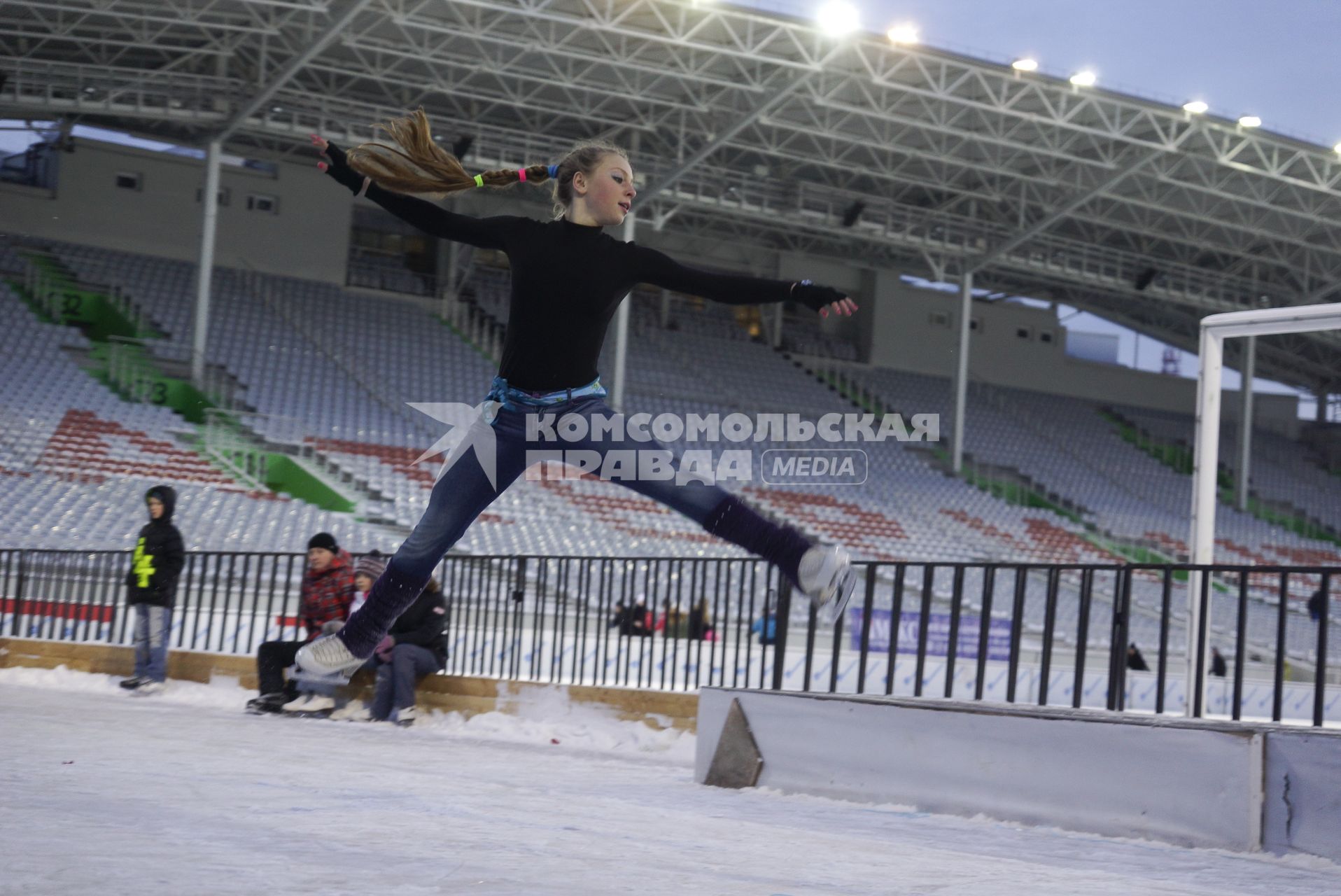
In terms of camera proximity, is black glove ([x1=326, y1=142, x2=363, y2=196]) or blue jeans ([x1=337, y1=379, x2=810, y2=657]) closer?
blue jeans ([x1=337, y1=379, x2=810, y2=657])

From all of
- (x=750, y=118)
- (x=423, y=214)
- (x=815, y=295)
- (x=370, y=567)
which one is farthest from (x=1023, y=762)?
(x=750, y=118)

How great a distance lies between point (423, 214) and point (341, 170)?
0.25 meters

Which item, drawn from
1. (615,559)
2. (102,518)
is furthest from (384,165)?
(102,518)

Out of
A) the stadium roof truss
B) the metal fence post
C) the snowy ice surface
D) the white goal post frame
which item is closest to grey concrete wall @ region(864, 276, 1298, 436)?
the stadium roof truss

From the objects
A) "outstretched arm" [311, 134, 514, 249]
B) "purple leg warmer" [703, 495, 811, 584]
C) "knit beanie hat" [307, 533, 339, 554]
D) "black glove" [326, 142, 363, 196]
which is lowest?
"knit beanie hat" [307, 533, 339, 554]

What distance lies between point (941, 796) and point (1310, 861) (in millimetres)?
1400

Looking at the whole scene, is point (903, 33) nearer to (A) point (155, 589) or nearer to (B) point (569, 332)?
(A) point (155, 589)

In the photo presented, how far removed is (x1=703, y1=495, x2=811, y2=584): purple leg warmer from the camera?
3.48m

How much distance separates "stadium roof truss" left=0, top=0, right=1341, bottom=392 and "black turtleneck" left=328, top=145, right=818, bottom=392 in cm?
1657

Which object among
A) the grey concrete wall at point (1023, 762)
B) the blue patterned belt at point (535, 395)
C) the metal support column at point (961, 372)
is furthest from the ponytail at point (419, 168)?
the metal support column at point (961, 372)

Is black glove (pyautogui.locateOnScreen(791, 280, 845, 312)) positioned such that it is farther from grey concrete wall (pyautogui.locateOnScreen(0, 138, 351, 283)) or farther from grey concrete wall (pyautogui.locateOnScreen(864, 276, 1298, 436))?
grey concrete wall (pyautogui.locateOnScreen(864, 276, 1298, 436))

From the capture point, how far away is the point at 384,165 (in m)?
3.80

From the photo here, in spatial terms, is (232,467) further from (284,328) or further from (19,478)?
(284,328)

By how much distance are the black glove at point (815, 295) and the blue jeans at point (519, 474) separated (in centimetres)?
54
